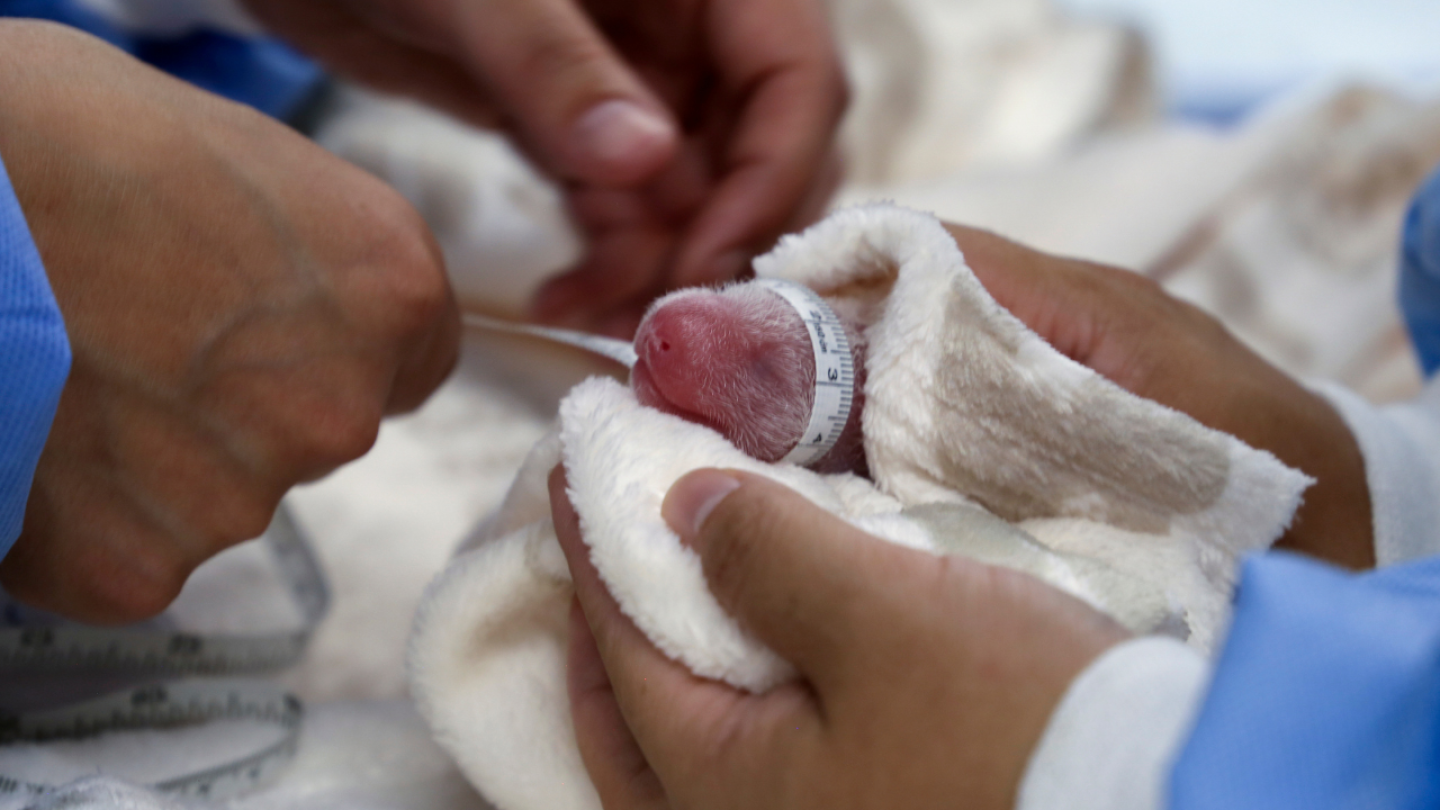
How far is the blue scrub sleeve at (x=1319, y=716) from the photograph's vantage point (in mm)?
280

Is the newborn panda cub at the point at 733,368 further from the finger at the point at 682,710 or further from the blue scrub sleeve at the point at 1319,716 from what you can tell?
the blue scrub sleeve at the point at 1319,716

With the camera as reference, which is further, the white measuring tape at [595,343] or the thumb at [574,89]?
the thumb at [574,89]

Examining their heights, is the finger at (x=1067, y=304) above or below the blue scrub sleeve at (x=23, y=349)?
above

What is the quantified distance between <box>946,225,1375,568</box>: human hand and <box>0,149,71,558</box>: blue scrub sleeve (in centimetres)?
43

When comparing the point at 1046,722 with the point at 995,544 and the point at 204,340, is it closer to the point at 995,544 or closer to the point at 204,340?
the point at 995,544

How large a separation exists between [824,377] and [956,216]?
76 cm

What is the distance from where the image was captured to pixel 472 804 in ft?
1.80

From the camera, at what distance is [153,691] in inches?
24.0

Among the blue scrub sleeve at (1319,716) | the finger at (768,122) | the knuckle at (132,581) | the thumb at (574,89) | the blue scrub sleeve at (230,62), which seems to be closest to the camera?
the blue scrub sleeve at (1319,716)

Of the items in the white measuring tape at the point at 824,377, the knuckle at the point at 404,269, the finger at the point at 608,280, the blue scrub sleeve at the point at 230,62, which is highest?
the white measuring tape at the point at 824,377

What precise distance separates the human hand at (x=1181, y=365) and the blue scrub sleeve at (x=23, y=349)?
1.40 ft

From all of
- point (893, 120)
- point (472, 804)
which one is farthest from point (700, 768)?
point (893, 120)

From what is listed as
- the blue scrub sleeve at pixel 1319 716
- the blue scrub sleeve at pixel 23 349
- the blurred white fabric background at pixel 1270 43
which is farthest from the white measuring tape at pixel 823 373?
the blurred white fabric background at pixel 1270 43

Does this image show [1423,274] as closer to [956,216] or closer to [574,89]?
[956,216]
